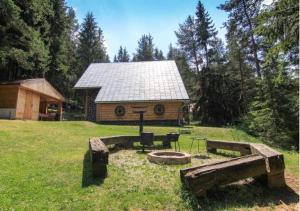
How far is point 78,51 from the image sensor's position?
140ft

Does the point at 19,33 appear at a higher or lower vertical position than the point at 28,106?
higher

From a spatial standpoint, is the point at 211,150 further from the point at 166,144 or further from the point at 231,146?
the point at 166,144

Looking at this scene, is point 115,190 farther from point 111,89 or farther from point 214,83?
point 214,83

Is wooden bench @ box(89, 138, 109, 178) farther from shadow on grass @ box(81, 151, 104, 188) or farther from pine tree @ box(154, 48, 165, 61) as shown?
pine tree @ box(154, 48, 165, 61)

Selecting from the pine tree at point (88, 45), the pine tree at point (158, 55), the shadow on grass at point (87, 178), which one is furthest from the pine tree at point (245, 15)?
the pine tree at point (158, 55)

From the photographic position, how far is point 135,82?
72.9ft

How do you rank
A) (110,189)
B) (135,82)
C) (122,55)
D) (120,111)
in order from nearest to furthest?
1. (110,189)
2. (120,111)
3. (135,82)
4. (122,55)

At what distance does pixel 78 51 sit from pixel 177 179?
41.4m

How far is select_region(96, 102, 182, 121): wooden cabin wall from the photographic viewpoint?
19.7 meters

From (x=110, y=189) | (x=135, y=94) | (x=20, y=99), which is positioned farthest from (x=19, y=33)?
(x=110, y=189)

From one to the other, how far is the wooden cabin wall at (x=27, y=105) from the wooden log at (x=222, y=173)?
1609 centimetres

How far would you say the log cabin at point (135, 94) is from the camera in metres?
19.7

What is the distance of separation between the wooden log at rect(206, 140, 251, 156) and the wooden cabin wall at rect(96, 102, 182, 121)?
10.8 meters

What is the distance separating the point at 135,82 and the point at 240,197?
18.6m
